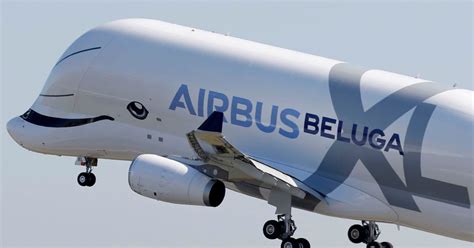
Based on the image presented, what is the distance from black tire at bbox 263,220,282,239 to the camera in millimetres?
57781

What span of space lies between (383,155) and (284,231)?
13.6 ft

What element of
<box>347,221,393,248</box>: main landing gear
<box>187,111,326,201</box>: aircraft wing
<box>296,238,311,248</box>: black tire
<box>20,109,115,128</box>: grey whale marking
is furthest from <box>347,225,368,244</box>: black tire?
<box>20,109,115,128</box>: grey whale marking

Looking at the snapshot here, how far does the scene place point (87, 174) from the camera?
6644cm

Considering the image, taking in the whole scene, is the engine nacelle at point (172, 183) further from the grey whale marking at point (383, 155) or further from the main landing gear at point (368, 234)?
the main landing gear at point (368, 234)

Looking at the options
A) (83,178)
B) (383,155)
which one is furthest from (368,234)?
(83,178)

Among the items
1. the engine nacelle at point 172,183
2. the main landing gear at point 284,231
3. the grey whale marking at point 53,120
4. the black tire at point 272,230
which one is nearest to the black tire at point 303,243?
the main landing gear at point 284,231

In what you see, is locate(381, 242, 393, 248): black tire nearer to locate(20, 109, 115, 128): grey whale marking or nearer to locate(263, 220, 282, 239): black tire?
locate(263, 220, 282, 239): black tire

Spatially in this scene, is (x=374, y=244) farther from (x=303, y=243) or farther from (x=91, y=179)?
(x=91, y=179)

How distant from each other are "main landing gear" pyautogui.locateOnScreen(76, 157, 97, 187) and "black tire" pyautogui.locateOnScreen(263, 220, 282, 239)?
10602mm

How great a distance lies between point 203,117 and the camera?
60.1 m

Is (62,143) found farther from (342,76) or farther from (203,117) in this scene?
(342,76)

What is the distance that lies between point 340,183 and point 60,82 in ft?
40.6

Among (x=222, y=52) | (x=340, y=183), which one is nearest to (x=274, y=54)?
(x=222, y=52)

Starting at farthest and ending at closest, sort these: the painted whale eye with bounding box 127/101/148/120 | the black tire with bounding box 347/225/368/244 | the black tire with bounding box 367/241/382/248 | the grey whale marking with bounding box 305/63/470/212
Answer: the black tire with bounding box 347/225/368/244, the black tire with bounding box 367/241/382/248, the painted whale eye with bounding box 127/101/148/120, the grey whale marking with bounding box 305/63/470/212
